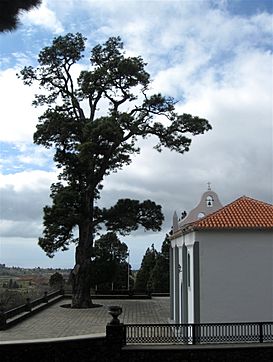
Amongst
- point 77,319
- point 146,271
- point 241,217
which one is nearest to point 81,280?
point 77,319

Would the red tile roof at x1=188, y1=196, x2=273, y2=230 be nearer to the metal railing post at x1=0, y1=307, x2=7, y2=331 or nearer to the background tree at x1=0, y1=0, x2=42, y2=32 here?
the metal railing post at x1=0, y1=307, x2=7, y2=331

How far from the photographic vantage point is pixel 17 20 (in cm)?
862

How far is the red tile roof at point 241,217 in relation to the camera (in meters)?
16.8

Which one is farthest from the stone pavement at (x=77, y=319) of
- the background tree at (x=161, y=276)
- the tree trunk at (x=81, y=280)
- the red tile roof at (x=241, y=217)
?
the red tile roof at (x=241, y=217)

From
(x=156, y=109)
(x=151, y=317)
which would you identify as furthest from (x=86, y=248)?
(x=156, y=109)

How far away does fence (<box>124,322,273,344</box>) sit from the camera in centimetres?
1381

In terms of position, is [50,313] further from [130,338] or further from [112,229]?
[130,338]

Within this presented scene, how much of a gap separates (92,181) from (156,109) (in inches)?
239

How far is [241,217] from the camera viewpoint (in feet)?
→ 58.4

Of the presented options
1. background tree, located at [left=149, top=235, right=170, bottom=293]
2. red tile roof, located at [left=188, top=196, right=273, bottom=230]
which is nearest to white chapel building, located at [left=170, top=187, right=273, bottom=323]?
red tile roof, located at [left=188, top=196, right=273, bottom=230]

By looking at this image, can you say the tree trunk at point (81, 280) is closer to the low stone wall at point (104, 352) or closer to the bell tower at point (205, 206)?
the bell tower at point (205, 206)

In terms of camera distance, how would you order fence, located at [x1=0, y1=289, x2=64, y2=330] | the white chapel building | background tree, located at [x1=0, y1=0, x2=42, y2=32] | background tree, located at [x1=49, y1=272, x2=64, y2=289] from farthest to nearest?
background tree, located at [x1=49, y1=272, x2=64, y2=289]
fence, located at [x1=0, y1=289, x2=64, y2=330]
the white chapel building
background tree, located at [x1=0, y1=0, x2=42, y2=32]

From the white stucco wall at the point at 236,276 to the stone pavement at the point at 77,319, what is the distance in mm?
6525

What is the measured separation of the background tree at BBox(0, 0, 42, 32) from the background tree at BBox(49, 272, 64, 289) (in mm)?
33997
